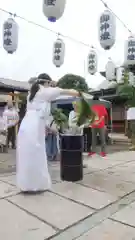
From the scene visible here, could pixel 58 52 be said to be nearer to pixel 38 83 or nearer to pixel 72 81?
pixel 38 83

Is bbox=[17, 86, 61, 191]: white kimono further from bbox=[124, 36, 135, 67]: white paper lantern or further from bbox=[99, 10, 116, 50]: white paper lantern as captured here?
bbox=[124, 36, 135, 67]: white paper lantern

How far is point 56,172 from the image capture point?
186 inches

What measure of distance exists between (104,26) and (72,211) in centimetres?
792

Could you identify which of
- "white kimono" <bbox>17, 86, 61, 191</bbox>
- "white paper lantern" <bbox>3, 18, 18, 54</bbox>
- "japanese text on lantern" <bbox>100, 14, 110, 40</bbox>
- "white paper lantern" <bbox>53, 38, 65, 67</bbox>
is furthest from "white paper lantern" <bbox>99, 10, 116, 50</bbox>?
"white kimono" <bbox>17, 86, 61, 191</bbox>

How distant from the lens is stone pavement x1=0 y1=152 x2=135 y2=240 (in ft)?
7.30

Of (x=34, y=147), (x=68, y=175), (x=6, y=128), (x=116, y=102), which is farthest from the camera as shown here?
(x=116, y=102)

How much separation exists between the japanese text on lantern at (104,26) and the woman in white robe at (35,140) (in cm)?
648

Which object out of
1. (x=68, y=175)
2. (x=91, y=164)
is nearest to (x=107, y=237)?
(x=68, y=175)

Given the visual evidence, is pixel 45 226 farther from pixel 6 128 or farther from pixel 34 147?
pixel 6 128

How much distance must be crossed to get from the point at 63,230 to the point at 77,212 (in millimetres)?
442

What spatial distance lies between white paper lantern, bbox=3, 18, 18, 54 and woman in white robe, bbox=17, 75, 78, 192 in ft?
21.6

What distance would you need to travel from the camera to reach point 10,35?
912 centimetres

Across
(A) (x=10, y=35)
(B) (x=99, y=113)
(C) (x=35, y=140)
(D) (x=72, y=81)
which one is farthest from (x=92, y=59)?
(C) (x=35, y=140)

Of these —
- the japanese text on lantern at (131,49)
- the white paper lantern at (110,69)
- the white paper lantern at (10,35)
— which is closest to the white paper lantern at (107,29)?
the japanese text on lantern at (131,49)
